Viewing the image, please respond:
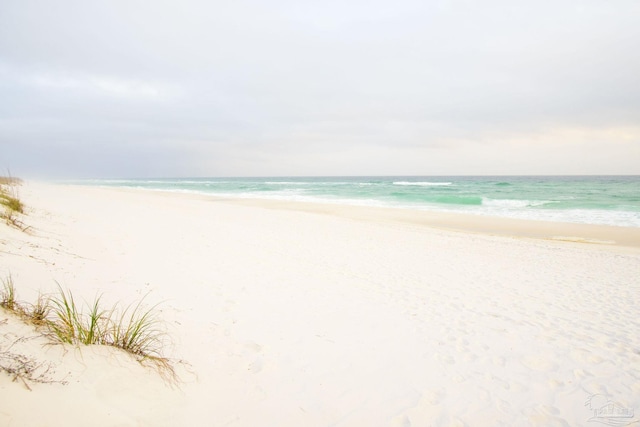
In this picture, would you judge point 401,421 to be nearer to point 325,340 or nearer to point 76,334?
point 325,340

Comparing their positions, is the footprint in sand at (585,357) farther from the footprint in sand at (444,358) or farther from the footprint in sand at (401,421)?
the footprint in sand at (401,421)

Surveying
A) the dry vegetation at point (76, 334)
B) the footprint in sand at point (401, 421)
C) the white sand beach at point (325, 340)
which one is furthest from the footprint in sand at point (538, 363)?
the dry vegetation at point (76, 334)

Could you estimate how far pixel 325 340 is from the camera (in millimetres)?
3717

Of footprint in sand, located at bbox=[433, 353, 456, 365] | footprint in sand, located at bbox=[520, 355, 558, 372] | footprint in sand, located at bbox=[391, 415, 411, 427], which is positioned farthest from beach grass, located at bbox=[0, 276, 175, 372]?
footprint in sand, located at bbox=[520, 355, 558, 372]

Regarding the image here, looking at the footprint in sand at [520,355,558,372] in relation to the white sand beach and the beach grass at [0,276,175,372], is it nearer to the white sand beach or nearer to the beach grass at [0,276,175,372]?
the white sand beach

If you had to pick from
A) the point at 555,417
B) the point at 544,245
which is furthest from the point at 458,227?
the point at 555,417

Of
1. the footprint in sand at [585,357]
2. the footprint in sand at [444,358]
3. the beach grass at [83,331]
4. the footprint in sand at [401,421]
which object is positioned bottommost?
the footprint in sand at [585,357]

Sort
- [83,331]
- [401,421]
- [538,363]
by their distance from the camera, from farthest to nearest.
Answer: [538,363] → [401,421] → [83,331]

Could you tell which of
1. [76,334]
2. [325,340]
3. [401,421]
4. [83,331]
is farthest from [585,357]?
[76,334]

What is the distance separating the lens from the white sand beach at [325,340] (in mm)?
2262

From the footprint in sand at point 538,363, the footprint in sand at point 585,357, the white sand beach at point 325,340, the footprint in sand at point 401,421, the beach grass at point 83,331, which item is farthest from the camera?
the footprint in sand at point 585,357

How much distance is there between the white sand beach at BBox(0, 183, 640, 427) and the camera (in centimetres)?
226

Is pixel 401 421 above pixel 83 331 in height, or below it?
below

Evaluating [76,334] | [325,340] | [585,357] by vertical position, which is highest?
[76,334]
